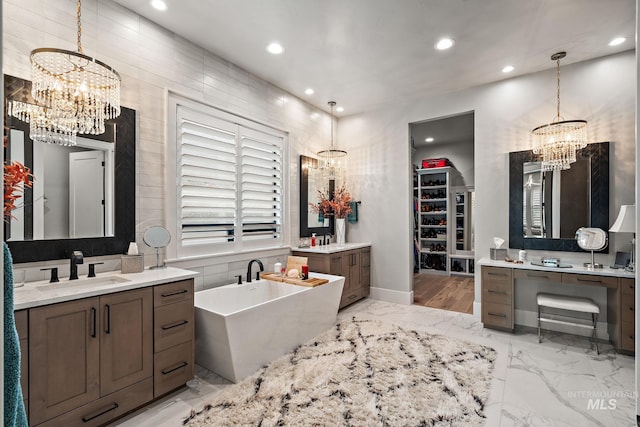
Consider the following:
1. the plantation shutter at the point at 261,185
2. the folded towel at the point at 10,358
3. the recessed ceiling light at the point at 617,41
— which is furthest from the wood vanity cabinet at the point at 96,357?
the recessed ceiling light at the point at 617,41

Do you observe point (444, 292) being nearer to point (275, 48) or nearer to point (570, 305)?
point (570, 305)

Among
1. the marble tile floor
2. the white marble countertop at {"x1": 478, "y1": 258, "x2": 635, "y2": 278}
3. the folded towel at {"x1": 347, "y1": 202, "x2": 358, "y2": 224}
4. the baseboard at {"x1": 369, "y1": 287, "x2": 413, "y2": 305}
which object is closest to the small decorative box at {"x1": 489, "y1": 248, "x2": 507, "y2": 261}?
the white marble countertop at {"x1": 478, "y1": 258, "x2": 635, "y2": 278}

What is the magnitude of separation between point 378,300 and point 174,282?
339cm

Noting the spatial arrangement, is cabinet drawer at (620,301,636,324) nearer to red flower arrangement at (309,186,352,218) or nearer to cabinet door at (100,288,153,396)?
red flower arrangement at (309,186,352,218)

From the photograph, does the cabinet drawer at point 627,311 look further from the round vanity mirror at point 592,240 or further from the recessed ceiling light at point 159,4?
the recessed ceiling light at point 159,4

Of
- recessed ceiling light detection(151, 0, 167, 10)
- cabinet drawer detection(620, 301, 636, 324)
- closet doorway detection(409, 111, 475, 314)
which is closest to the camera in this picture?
recessed ceiling light detection(151, 0, 167, 10)

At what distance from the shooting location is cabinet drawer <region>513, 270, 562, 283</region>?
10.6 ft

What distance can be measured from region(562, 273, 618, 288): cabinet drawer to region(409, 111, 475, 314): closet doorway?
10.5 feet

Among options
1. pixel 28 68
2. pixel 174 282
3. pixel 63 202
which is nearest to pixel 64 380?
pixel 174 282

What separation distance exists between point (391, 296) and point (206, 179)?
3255 millimetres

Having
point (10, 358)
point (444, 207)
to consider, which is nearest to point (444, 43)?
point (10, 358)

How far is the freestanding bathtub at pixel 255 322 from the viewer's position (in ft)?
8.05

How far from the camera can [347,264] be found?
4.44 metres

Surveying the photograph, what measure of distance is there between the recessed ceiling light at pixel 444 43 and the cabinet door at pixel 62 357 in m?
3.69
